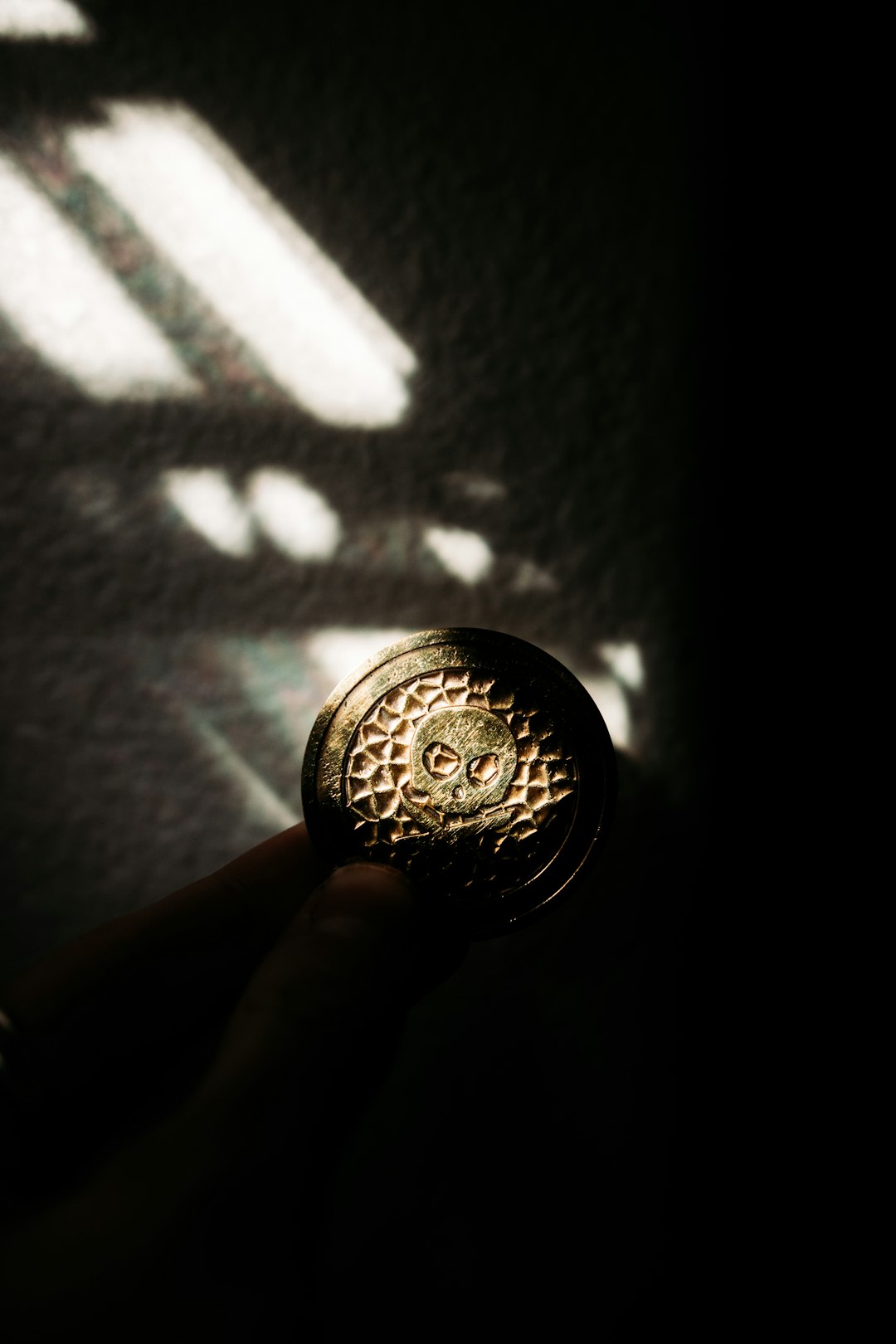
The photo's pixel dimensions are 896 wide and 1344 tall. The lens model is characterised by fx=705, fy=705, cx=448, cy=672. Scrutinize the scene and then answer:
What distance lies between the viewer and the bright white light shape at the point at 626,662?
99 centimetres

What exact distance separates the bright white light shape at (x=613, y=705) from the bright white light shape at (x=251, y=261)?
1.53 ft

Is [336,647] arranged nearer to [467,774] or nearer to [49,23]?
[467,774]

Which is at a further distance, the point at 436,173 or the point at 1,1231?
the point at 436,173

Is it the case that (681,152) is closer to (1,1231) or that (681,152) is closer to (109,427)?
(109,427)

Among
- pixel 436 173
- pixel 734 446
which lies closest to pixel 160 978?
pixel 734 446

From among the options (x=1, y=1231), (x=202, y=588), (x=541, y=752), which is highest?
(x=202, y=588)

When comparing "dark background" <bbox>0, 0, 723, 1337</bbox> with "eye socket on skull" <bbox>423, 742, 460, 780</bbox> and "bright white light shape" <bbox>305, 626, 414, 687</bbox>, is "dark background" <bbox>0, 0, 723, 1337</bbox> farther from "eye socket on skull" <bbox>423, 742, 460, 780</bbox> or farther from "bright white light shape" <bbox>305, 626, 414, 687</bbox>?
"eye socket on skull" <bbox>423, 742, 460, 780</bbox>

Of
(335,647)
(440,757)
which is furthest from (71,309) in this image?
(440,757)

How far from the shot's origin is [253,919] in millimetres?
727

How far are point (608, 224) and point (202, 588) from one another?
0.75 meters

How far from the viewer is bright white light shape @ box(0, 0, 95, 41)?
913 mm

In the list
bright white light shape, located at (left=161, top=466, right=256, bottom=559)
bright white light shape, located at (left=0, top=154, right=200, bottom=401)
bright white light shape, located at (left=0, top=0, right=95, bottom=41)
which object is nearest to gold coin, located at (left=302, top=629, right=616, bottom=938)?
bright white light shape, located at (left=161, top=466, right=256, bottom=559)

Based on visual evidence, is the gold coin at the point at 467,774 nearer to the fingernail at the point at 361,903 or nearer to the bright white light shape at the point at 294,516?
the fingernail at the point at 361,903

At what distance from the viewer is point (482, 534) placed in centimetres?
100
